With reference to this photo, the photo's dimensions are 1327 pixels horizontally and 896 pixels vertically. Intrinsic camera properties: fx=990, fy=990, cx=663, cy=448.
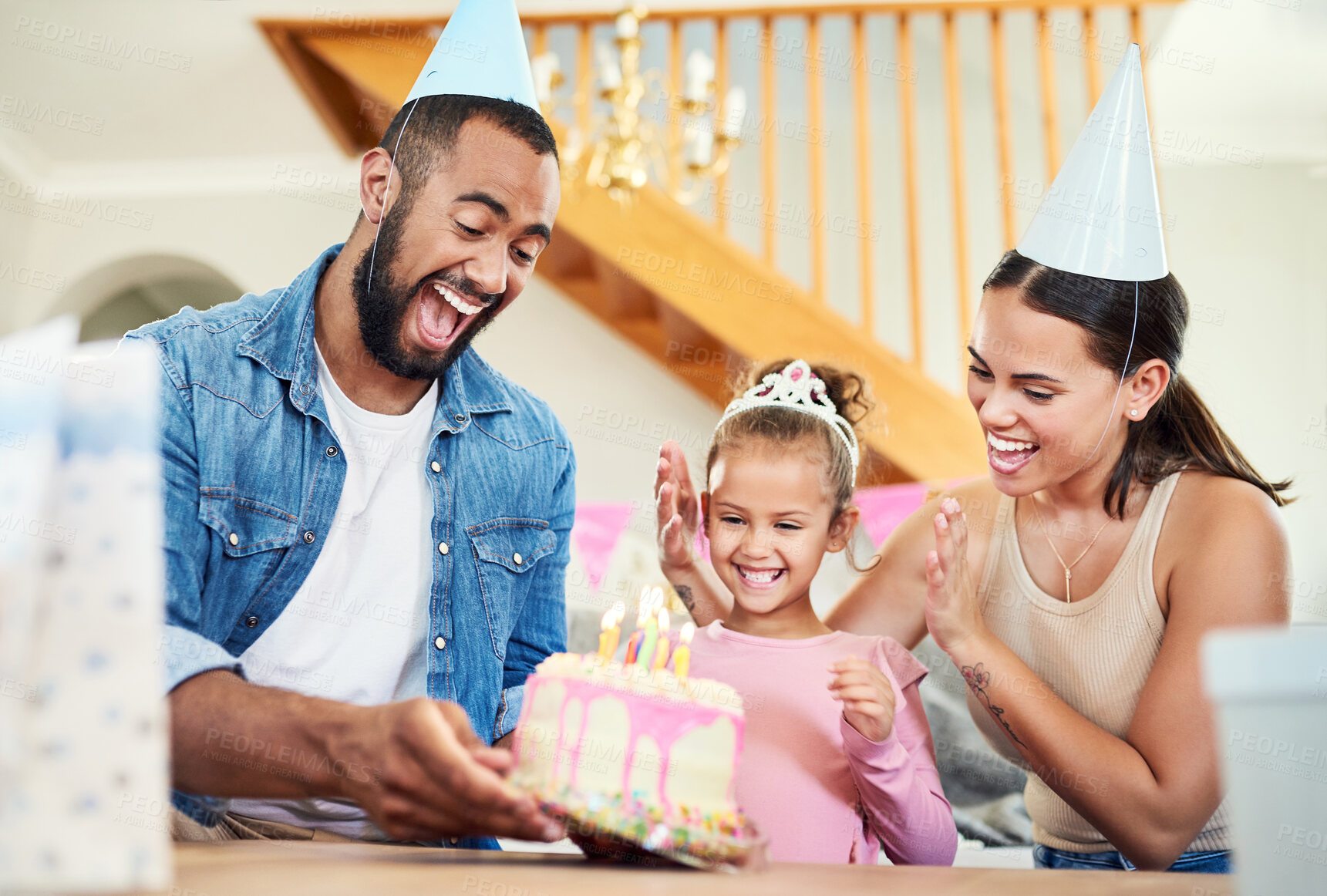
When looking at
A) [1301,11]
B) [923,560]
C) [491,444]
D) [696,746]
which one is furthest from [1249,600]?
[1301,11]

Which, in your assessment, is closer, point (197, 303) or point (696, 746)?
point (696, 746)

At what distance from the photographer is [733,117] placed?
2.78m

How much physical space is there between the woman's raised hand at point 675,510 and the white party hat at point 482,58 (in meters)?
0.52

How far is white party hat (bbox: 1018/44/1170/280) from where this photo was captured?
4.18ft

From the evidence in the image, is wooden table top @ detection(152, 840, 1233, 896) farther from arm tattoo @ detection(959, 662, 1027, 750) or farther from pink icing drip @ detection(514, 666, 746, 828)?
arm tattoo @ detection(959, 662, 1027, 750)

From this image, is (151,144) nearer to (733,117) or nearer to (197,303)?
(197,303)

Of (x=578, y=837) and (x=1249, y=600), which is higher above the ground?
(x=1249, y=600)

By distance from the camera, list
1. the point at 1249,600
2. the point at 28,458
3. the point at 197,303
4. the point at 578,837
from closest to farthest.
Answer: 1. the point at 28,458
2. the point at 578,837
3. the point at 1249,600
4. the point at 197,303

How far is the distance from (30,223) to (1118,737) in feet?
Result: 12.9

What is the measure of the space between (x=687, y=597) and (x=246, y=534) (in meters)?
0.62

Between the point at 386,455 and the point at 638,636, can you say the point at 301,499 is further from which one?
the point at 638,636

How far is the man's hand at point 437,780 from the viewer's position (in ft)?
2.35

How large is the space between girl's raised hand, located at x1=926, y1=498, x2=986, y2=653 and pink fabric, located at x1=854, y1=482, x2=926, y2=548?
0.95m

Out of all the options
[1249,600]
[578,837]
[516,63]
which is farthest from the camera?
[516,63]
